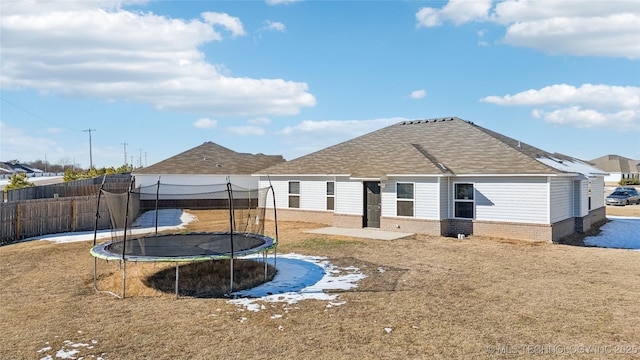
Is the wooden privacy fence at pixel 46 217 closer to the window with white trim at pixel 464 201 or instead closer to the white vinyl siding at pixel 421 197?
the white vinyl siding at pixel 421 197

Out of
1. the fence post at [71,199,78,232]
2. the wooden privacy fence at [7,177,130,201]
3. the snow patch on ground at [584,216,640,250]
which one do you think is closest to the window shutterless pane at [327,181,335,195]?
the snow patch on ground at [584,216,640,250]

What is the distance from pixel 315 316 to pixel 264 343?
1.32 metres

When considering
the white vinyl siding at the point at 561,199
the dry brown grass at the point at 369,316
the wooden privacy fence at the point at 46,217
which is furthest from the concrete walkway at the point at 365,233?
the wooden privacy fence at the point at 46,217

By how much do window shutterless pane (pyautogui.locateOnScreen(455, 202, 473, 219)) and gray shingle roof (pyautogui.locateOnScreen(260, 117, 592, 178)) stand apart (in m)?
1.23

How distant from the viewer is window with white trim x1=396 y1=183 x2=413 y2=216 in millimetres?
17094

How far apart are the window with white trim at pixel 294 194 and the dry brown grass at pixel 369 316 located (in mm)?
10322

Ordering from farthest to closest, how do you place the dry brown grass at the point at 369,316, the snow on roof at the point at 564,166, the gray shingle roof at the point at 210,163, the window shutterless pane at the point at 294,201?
1. the gray shingle roof at the point at 210,163
2. the window shutterless pane at the point at 294,201
3. the snow on roof at the point at 564,166
4. the dry brown grass at the point at 369,316

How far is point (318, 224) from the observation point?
66.7ft

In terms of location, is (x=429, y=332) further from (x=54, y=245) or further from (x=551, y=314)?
(x=54, y=245)

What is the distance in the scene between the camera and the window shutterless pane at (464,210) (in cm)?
1648

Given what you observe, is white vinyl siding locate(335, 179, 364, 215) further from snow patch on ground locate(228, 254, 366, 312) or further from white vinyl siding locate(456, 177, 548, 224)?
snow patch on ground locate(228, 254, 366, 312)

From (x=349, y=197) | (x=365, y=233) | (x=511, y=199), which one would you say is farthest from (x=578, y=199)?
(x=349, y=197)

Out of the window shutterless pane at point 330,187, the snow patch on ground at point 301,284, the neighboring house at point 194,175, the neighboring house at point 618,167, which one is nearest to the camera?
the snow patch on ground at point 301,284

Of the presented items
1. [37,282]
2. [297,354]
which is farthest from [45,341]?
[37,282]
